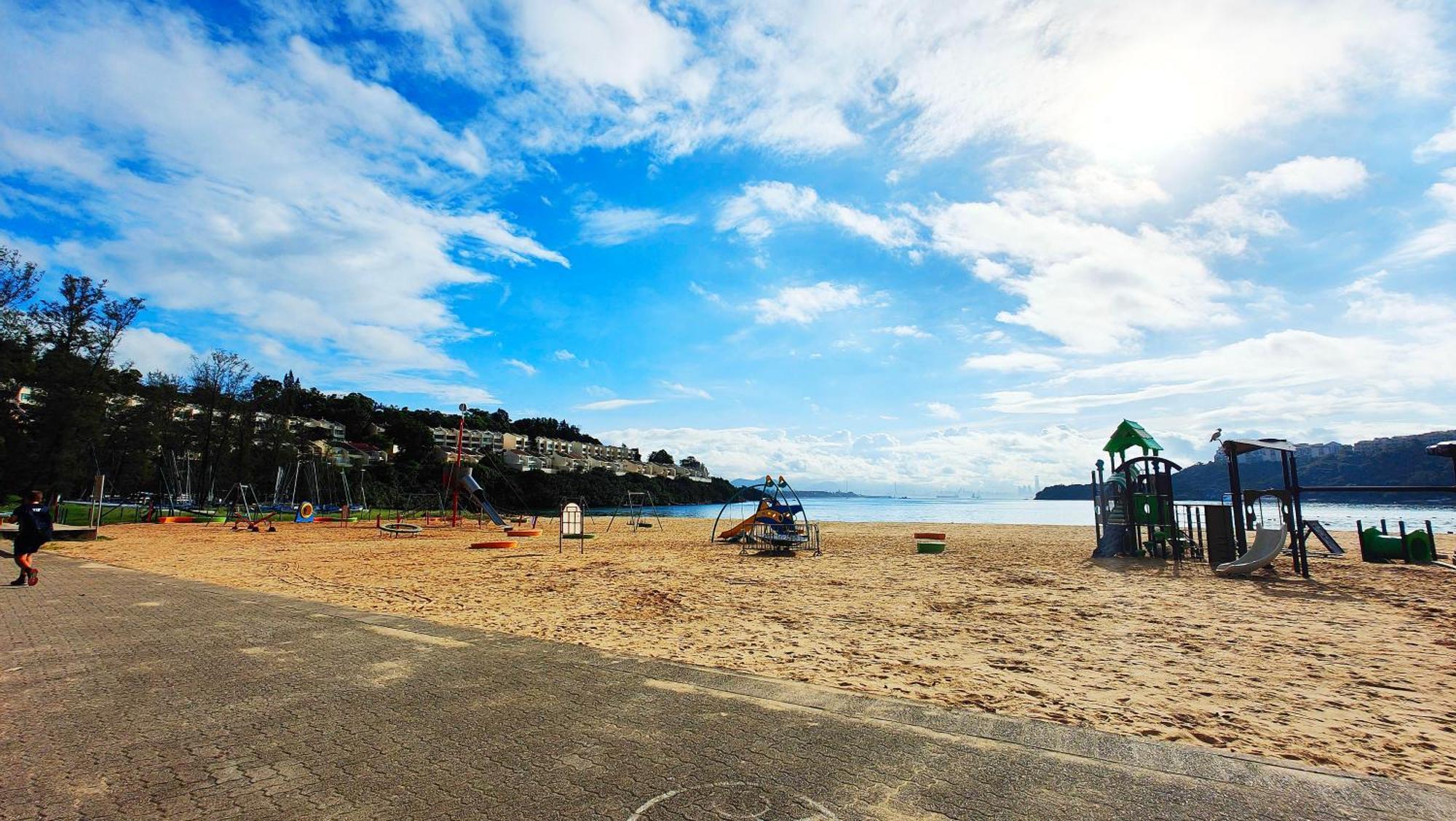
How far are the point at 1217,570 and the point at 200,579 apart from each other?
21515mm

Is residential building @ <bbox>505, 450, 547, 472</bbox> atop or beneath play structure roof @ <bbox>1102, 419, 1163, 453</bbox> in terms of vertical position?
atop

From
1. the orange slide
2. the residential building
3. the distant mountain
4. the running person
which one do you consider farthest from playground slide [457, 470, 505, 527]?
the residential building

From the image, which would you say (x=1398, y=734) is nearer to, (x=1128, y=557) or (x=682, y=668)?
(x=682, y=668)

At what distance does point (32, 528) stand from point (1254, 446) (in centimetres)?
2484

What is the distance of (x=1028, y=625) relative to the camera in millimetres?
8906

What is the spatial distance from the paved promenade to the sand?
0.86 metres

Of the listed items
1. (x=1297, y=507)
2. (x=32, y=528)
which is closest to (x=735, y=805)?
(x=32, y=528)

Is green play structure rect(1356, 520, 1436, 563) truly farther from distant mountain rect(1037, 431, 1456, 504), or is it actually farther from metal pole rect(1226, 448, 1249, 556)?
distant mountain rect(1037, 431, 1456, 504)

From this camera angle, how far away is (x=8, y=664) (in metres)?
5.91

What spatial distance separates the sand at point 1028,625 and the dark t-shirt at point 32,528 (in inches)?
101

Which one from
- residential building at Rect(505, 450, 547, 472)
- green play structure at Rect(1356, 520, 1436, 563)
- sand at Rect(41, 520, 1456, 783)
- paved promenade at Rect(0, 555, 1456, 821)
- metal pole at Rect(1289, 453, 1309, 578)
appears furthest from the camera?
residential building at Rect(505, 450, 547, 472)

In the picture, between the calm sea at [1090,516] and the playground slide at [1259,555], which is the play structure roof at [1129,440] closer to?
the playground slide at [1259,555]

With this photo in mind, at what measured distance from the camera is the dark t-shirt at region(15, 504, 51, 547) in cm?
1079

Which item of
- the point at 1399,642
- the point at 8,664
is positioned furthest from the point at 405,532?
the point at 1399,642
